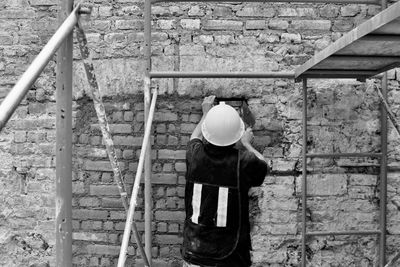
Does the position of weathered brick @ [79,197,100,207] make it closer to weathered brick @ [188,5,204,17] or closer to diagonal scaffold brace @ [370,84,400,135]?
weathered brick @ [188,5,204,17]

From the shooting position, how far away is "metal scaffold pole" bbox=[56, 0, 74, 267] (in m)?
2.29

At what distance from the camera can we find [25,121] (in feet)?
12.9

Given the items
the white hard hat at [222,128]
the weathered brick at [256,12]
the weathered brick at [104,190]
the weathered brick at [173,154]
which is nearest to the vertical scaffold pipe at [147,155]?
the weathered brick at [173,154]

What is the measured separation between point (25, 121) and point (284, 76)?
198 centimetres

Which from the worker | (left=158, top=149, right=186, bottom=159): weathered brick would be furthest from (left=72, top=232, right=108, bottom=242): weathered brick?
the worker

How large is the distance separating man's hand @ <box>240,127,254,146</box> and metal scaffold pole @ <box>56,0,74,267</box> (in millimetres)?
1552

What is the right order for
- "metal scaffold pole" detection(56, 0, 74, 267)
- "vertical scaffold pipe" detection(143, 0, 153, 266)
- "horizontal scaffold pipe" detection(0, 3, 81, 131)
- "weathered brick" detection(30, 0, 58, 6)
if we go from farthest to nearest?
"weathered brick" detection(30, 0, 58, 6)
"vertical scaffold pipe" detection(143, 0, 153, 266)
"metal scaffold pole" detection(56, 0, 74, 267)
"horizontal scaffold pipe" detection(0, 3, 81, 131)

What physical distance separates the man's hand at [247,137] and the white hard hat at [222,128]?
0.32m

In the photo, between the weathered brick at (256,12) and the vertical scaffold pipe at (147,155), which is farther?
the weathered brick at (256,12)

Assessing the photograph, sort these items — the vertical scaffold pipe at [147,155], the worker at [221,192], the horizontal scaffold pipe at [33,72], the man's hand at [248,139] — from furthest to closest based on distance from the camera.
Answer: the vertical scaffold pipe at [147,155]
the man's hand at [248,139]
the worker at [221,192]
the horizontal scaffold pipe at [33,72]

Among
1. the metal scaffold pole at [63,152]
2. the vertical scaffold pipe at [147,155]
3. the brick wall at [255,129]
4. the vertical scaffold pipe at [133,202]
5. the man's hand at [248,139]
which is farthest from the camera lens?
the brick wall at [255,129]

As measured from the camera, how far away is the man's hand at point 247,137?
3.60 m

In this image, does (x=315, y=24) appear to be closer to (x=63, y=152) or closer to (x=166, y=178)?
(x=166, y=178)

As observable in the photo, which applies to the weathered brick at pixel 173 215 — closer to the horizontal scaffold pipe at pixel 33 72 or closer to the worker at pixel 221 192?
the worker at pixel 221 192
